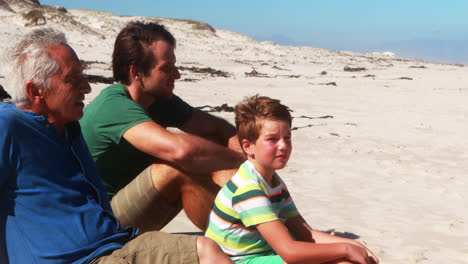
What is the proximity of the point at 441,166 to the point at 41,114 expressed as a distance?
561 centimetres

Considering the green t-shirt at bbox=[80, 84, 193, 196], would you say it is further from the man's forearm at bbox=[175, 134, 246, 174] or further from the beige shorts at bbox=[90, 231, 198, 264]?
the beige shorts at bbox=[90, 231, 198, 264]

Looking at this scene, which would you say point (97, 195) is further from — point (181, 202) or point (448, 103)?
point (448, 103)

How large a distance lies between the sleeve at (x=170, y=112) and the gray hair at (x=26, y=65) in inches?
66.5

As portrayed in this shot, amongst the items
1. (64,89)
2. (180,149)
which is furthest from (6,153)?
(180,149)

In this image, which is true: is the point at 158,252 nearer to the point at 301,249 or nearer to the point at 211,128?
the point at 301,249

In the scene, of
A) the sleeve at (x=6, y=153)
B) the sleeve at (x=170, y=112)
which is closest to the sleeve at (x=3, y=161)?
the sleeve at (x=6, y=153)

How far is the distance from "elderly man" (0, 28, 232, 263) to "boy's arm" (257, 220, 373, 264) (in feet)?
1.32

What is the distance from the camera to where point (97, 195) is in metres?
2.19

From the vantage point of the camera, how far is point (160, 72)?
10.8ft

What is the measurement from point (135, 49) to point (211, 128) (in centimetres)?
88

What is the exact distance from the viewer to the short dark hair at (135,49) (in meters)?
3.28

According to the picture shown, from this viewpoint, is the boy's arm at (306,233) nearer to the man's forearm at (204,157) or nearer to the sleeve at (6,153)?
the man's forearm at (204,157)

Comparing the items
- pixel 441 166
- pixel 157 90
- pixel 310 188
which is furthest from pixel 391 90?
pixel 157 90

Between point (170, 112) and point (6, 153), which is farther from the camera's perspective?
point (170, 112)
